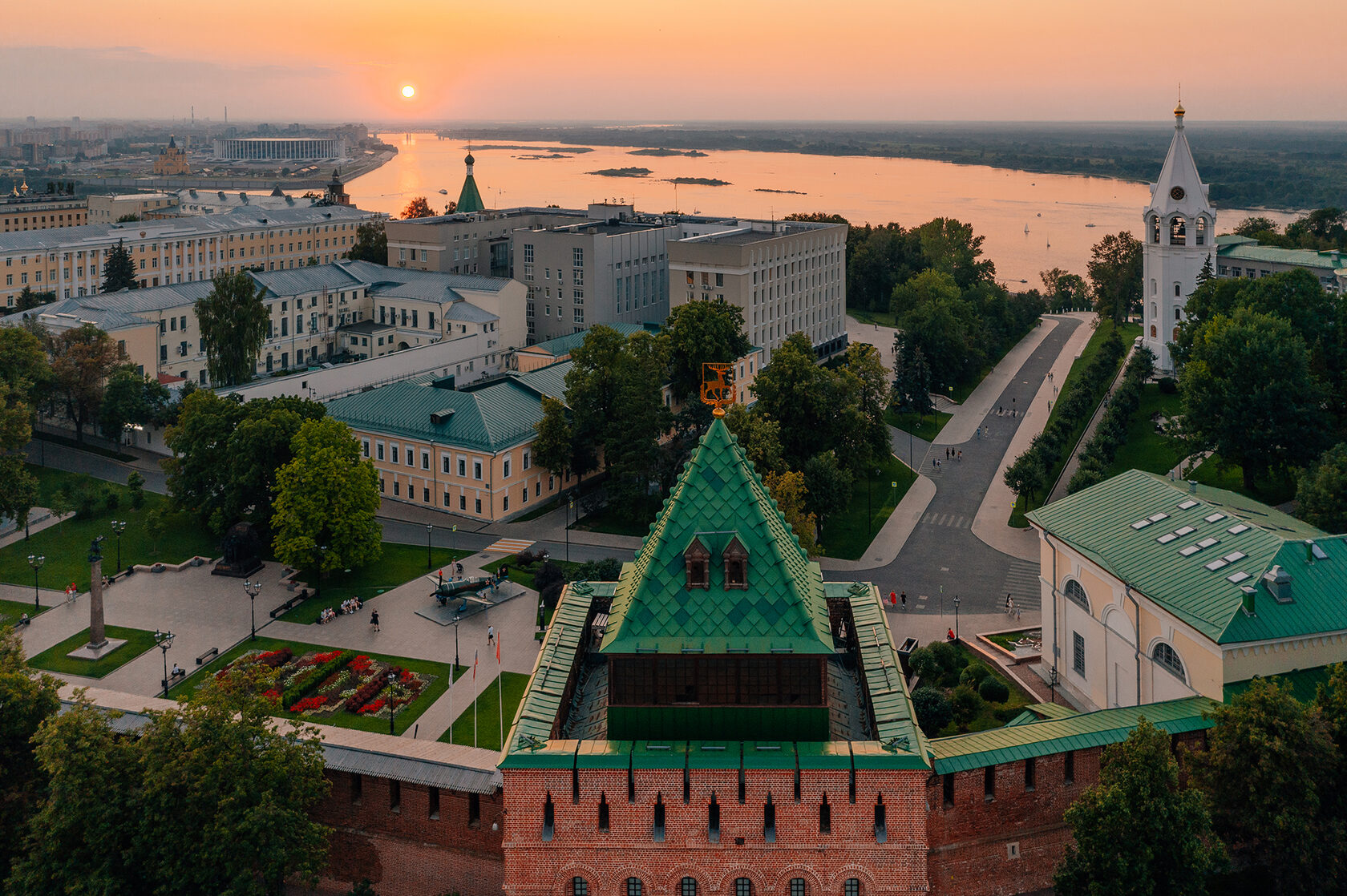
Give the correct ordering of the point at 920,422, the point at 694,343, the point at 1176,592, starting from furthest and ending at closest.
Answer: the point at 920,422, the point at 694,343, the point at 1176,592

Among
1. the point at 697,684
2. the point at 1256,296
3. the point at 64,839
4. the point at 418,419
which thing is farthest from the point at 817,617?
the point at 1256,296

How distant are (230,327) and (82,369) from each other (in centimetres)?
843

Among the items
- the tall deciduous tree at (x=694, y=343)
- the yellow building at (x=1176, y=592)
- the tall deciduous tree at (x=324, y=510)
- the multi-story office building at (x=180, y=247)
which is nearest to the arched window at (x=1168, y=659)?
the yellow building at (x=1176, y=592)

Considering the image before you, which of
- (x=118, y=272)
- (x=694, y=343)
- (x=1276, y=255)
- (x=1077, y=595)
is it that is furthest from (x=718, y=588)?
(x=1276, y=255)

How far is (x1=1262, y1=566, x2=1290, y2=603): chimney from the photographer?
101 ft

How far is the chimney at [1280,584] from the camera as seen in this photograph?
101 ft

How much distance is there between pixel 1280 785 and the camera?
82.6 feet

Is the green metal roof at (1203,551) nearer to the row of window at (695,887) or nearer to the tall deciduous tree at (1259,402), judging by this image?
the row of window at (695,887)

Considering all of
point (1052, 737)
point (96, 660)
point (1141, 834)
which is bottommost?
point (96, 660)

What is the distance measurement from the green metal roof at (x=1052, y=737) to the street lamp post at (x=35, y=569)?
123 ft

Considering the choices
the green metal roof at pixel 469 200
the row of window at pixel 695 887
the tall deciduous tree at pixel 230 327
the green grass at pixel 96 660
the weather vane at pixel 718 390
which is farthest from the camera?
the green metal roof at pixel 469 200

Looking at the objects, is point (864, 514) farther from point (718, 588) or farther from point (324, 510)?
point (718, 588)

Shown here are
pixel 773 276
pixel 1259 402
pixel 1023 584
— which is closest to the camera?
pixel 1023 584

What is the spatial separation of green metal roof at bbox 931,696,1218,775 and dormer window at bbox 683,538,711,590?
711 centimetres
